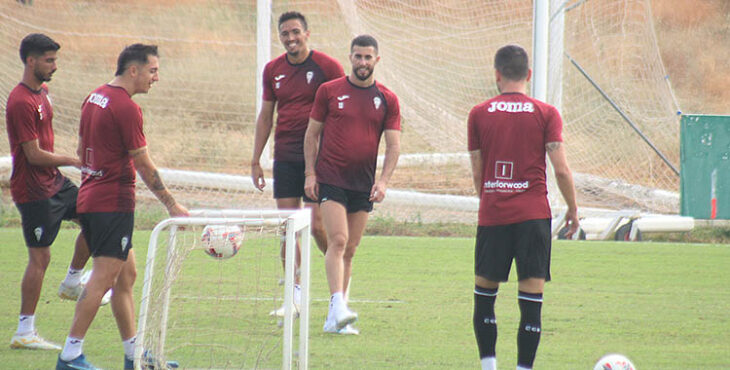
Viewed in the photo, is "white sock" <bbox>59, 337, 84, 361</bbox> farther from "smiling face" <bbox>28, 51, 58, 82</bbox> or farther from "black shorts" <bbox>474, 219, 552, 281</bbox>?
"black shorts" <bbox>474, 219, 552, 281</bbox>

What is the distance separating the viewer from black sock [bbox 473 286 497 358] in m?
5.27

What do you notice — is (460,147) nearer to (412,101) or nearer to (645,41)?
(412,101)

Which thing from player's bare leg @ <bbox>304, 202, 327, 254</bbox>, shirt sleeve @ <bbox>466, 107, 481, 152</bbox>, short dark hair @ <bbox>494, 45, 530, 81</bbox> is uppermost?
short dark hair @ <bbox>494, 45, 530, 81</bbox>

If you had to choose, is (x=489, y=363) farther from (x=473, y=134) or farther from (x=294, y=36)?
(x=294, y=36)

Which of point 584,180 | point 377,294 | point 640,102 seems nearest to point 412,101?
point 584,180

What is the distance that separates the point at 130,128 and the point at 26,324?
73.6 inches

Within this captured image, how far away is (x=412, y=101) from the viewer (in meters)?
14.8

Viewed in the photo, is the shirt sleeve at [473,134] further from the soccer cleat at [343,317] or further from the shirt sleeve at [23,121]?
the shirt sleeve at [23,121]

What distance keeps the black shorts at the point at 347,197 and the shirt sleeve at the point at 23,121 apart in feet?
7.02

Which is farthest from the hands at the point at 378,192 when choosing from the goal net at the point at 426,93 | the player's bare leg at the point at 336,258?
the goal net at the point at 426,93

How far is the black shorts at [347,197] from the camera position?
6.95 metres

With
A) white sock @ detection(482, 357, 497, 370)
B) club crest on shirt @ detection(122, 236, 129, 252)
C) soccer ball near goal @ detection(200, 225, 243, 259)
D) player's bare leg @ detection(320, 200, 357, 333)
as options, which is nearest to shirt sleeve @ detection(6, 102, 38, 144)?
club crest on shirt @ detection(122, 236, 129, 252)

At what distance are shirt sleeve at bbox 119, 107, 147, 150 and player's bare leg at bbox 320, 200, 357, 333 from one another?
6.46ft

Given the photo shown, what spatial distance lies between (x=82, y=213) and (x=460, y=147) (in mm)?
10414
